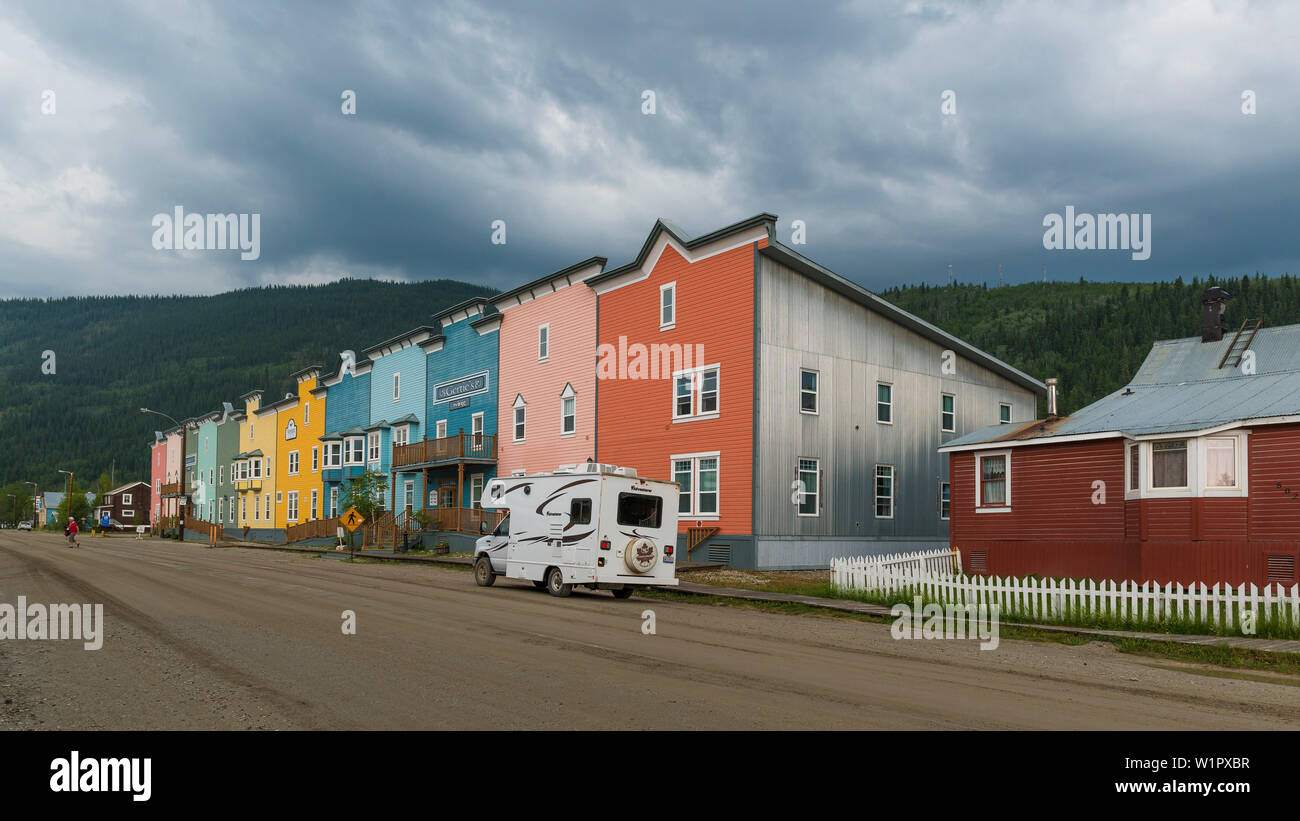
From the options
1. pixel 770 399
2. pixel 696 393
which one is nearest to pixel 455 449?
pixel 696 393

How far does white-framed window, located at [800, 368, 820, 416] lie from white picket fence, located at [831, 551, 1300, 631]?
31.9ft

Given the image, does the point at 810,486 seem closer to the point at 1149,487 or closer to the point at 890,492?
the point at 890,492

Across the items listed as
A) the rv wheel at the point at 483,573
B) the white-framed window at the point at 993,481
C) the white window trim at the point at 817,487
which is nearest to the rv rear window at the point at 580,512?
the rv wheel at the point at 483,573

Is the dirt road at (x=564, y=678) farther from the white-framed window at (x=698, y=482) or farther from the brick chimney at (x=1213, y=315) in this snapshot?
the brick chimney at (x=1213, y=315)

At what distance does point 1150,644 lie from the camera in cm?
1450

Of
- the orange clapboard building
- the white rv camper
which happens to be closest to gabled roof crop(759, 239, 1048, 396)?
the orange clapboard building

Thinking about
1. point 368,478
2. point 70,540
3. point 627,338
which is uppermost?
point 627,338

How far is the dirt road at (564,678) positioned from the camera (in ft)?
27.5

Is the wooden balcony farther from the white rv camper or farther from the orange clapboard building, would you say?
the white rv camper
